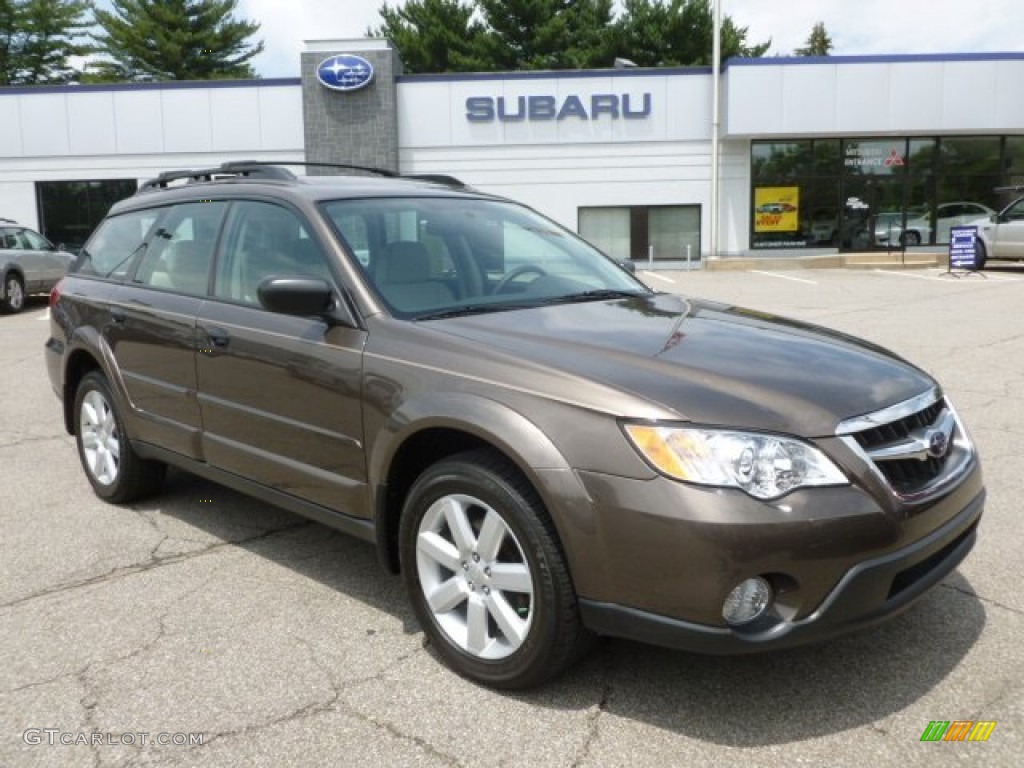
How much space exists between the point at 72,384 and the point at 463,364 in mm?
3319

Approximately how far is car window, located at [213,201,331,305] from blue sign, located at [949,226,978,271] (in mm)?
18886

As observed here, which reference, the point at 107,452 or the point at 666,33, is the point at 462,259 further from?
the point at 666,33

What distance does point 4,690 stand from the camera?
307 cm

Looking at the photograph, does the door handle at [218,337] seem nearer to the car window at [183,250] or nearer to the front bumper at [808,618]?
the car window at [183,250]

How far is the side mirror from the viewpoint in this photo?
327 cm

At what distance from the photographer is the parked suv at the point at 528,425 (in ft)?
8.29

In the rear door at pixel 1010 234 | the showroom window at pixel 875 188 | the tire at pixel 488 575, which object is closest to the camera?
the tire at pixel 488 575

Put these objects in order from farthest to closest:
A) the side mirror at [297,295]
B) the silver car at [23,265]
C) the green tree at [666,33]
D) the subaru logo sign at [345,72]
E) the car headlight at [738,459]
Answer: the green tree at [666,33], the subaru logo sign at [345,72], the silver car at [23,265], the side mirror at [297,295], the car headlight at [738,459]

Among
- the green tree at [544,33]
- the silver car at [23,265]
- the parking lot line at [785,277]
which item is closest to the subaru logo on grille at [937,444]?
the silver car at [23,265]

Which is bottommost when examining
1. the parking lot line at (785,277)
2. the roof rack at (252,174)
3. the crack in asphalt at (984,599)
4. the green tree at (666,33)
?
the crack in asphalt at (984,599)

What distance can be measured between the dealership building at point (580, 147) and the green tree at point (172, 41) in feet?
61.8

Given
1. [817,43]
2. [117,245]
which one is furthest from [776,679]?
[817,43]

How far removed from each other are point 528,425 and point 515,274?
4.28ft

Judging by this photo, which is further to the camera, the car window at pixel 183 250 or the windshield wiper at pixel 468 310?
the car window at pixel 183 250
